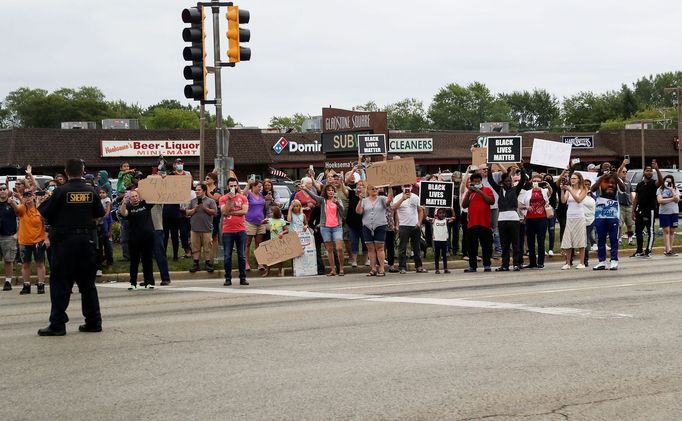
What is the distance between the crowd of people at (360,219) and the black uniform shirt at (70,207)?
17.3ft

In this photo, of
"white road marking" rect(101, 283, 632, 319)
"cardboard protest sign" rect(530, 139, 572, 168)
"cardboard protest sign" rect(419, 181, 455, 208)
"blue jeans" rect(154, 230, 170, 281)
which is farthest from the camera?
"cardboard protest sign" rect(419, 181, 455, 208)

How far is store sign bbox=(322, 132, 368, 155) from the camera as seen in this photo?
28.0 metres

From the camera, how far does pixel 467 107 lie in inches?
6265

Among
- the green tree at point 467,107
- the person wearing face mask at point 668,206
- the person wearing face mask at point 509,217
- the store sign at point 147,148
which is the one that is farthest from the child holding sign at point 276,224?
the green tree at point 467,107

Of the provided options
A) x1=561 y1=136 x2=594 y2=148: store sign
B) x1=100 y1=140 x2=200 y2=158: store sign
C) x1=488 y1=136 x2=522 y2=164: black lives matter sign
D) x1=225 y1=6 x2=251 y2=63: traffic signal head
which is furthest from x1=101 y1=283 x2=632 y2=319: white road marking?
x1=561 y1=136 x2=594 y2=148: store sign

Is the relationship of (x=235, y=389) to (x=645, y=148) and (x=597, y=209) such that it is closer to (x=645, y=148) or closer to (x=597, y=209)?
(x=597, y=209)

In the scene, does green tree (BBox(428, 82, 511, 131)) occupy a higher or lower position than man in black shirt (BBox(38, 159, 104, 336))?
higher

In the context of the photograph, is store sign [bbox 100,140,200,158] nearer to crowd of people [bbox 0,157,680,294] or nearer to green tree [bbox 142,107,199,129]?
crowd of people [bbox 0,157,680,294]

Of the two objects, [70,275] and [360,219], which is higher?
[360,219]

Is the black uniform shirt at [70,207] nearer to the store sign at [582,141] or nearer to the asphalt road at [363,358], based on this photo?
the asphalt road at [363,358]

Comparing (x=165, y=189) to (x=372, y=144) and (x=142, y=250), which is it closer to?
(x=142, y=250)

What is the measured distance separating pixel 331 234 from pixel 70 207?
9.11 metres

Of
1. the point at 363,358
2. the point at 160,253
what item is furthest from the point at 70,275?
the point at 160,253

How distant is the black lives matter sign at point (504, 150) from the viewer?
66.1 feet
